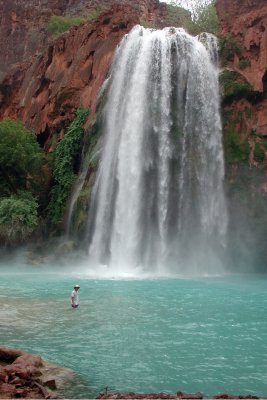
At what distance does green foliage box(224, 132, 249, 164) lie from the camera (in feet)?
86.8

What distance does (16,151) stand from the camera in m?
31.0

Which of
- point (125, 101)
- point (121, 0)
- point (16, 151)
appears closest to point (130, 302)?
point (125, 101)

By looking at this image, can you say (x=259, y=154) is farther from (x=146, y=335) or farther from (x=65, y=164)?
(x=146, y=335)

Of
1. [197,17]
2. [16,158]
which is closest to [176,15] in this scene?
[197,17]

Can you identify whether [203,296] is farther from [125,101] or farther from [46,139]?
[46,139]

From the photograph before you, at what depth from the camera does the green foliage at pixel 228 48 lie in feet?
93.4

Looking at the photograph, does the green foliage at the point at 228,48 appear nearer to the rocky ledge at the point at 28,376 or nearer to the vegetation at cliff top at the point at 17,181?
the vegetation at cliff top at the point at 17,181

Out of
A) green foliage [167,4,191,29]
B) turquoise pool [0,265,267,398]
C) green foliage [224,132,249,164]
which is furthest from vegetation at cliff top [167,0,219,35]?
turquoise pool [0,265,267,398]

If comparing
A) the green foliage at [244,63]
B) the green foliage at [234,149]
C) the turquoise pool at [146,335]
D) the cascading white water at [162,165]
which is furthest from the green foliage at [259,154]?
the turquoise pool at [146,335]

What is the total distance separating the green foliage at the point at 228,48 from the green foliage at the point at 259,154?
19.1 ft

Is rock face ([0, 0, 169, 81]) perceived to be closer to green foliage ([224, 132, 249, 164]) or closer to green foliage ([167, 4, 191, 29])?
green foliage ([167, 4, 191, 29])

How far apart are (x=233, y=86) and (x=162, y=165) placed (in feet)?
19.8

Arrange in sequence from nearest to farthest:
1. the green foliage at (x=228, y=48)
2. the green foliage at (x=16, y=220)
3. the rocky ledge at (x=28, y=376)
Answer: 1. the rocky ledge at (x=28, y=376)
2. the green foliage at (x=16, y=220)
3. the green foliage at (x=228, y=48)

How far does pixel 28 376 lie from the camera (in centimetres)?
671
